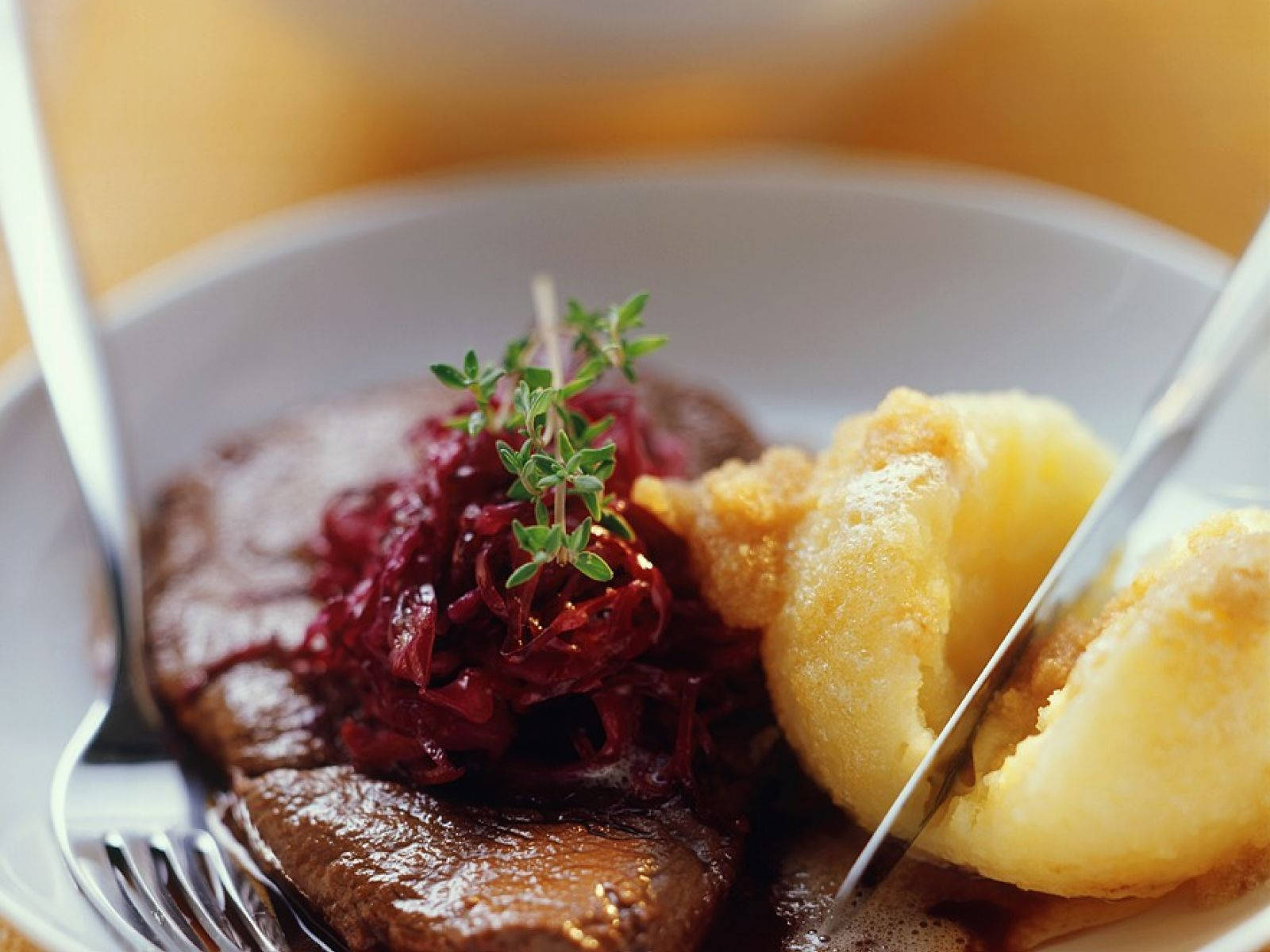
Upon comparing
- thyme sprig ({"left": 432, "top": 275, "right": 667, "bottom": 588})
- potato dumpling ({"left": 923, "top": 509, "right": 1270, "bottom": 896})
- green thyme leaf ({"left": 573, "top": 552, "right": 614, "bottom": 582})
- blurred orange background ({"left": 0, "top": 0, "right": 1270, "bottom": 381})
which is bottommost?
potato dumpling ({"left": 923, "top": 509, "right": 1270, "bottom": 896})

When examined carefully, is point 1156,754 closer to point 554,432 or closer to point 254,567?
point 554,432

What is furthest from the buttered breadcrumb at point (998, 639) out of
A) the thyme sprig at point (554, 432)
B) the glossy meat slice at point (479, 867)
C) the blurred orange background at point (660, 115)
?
the blurred orange background at point (660, 115)

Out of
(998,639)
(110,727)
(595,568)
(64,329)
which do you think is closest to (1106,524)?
(998,639)

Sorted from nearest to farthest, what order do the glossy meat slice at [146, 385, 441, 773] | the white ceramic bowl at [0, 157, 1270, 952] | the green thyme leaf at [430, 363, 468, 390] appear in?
the green thyme leaf at [430, 363, 468, 390], the glossy meat slice at [146, 385, 441, 773], the white ceramic bowl at [0, 157, 1270, 952]

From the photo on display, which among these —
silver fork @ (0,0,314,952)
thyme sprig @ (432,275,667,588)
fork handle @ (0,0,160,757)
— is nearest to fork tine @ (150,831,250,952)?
silver fork @ (0,0,314,952)

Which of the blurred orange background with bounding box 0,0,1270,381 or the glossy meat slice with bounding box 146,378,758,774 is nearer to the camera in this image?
the glossy meat slice with bounding box 146,378,758,774

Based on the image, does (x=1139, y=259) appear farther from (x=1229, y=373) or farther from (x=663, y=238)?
(x=663, y=238)

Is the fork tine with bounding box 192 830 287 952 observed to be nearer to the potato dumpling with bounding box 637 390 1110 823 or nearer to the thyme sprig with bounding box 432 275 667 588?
the thyme sprig with bounding box 432 275 667 588

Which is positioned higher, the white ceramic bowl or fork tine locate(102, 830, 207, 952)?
the white ceramic bowl
